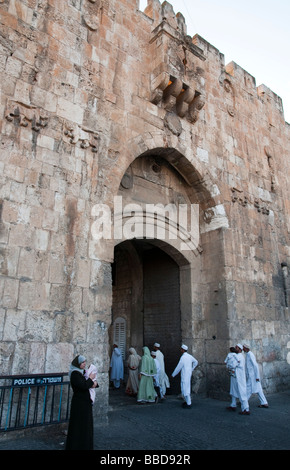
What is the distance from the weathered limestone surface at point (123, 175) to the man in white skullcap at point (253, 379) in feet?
1.78

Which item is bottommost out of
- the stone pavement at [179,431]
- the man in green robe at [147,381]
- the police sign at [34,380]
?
the stone pavement at [179,431]

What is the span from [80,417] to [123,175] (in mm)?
4777

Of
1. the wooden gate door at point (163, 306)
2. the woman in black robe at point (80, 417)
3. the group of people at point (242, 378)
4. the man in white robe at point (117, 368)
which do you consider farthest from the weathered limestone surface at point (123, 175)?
the woman in black robe at point (80, 417)

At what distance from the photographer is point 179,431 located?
4.95 metres

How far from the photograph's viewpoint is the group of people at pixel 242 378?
639 cm

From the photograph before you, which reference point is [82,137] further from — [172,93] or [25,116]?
[172,93]

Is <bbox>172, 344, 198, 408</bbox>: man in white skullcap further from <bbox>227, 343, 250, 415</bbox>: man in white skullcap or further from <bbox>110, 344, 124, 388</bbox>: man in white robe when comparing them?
<bbox>110, 344, 124, 388</bbox>: man in white robe

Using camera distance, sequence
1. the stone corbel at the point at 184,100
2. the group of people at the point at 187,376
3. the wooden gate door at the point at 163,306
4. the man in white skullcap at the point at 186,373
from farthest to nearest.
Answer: the wooden gate door at the point at 163,306 → the stone corbel at the point at 184,100 → the man in white skullcap at the point at 186,373 → the group of people at the point at 187,376

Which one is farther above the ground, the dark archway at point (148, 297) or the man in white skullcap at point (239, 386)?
the dark archway at point (148, 297)

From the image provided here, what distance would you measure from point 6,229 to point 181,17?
722 cm

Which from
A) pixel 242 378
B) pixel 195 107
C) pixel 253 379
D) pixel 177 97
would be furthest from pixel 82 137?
pixel 253 379

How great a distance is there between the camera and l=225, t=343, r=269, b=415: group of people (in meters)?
6.39

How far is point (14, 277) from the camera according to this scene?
15.8 feet

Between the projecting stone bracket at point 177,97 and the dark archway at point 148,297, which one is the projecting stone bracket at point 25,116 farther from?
the dark archway at point 148,297
